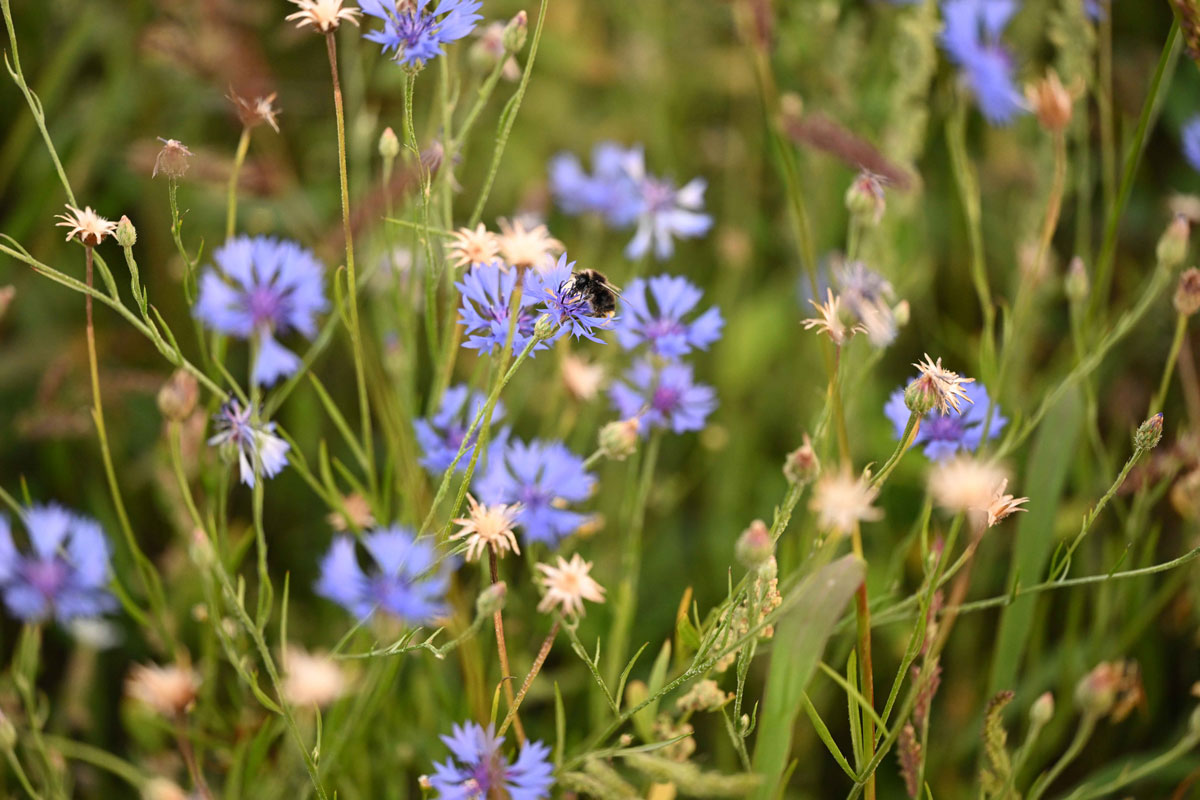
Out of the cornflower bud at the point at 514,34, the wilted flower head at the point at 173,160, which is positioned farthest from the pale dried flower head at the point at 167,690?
the cornflower bud at the point at 514,34

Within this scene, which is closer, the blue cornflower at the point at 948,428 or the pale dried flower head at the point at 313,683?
the pale dried flower head at the point at 313,683

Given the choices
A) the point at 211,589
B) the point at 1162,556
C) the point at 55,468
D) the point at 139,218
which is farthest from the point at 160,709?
the point at 1162,556

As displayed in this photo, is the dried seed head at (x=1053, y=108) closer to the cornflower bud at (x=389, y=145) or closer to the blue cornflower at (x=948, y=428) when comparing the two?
the blue cornflower at (x=948, y=428)

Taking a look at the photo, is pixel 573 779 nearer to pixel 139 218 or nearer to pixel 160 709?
pixel 160 709

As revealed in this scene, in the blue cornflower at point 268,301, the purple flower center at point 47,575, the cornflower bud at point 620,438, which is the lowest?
the cornflower bud at point 620,438

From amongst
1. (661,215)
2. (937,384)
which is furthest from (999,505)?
(661,215)
